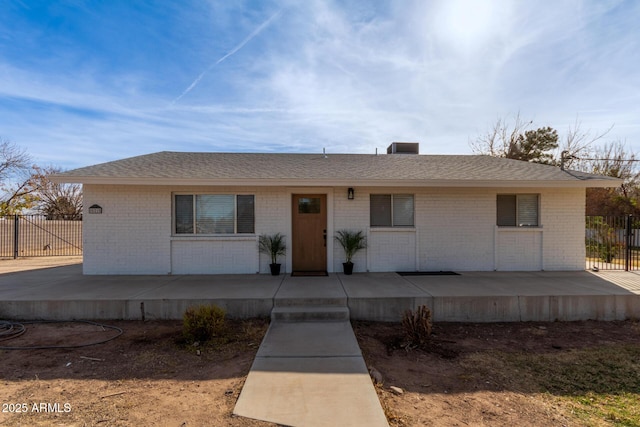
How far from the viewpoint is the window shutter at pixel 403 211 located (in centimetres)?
827

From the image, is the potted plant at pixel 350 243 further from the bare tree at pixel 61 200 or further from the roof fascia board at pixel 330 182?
the bare tree at pixel 61 200

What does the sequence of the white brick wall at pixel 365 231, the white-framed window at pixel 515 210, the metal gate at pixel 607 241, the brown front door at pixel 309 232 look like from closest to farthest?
1. the white brick wall at pixel 365 231
2. the brown front door at pixel 309 232
3. the white-framed window at pixel 515 210
4. the metal gate at pixel 607 241

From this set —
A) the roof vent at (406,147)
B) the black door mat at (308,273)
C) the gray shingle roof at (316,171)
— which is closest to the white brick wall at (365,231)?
the black door mat at (308,273)

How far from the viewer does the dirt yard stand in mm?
2846

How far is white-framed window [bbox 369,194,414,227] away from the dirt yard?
3380mm

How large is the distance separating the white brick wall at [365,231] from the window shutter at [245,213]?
0.59 feet

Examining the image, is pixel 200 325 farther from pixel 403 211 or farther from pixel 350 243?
pixel 403 211

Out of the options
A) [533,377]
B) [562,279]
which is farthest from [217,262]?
[562,279]

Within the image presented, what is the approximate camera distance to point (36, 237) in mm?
15094

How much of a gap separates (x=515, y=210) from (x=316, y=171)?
547cm

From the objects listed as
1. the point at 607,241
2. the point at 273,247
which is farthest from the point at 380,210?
the point at 607,241

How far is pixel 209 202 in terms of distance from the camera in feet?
26.3

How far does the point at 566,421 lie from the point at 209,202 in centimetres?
760

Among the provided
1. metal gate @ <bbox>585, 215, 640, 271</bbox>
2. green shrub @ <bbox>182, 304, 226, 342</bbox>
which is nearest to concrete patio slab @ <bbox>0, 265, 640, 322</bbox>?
green shrub @ <bbox>182, 304, 226, 342</bbox>
